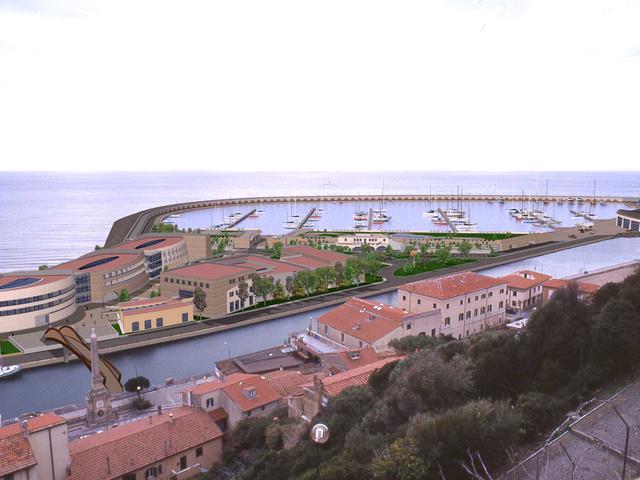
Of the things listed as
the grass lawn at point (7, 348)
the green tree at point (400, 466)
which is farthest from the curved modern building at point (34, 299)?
the green tree at point (400, 466)

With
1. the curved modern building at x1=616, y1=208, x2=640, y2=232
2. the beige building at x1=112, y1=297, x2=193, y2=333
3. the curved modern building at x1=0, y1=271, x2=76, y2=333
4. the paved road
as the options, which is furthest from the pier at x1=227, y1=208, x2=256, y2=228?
the curved modern building at x1=616, y1=208, x2=640, y2=232

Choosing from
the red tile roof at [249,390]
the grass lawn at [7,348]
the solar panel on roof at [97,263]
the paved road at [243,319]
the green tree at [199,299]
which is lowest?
the paved road at [243,319]

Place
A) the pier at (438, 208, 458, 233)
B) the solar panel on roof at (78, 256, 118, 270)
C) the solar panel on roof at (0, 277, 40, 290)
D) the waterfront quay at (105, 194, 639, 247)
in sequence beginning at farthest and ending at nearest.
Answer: the waterfront quay at (105, 194, 639, 247) → the pier at (438, 208, 458, 233) → the solar panel on roof at (78, 256, 118, 270) → the solar panel on roof at (0, 277, 40, 290)

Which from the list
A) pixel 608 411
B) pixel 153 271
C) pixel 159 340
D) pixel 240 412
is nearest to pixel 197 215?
pixel 153 271

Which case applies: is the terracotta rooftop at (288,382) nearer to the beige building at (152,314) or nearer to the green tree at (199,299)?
the beige building at (152,314)

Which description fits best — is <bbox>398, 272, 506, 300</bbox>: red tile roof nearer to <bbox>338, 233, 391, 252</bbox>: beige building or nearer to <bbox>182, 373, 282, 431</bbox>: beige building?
<bbox>182, 373, 282, 431</bbox>: beige building

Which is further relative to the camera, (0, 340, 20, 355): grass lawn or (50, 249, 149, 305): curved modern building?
(50, 249, 149, 305): curved modern building

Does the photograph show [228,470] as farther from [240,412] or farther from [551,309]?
[551,309]
